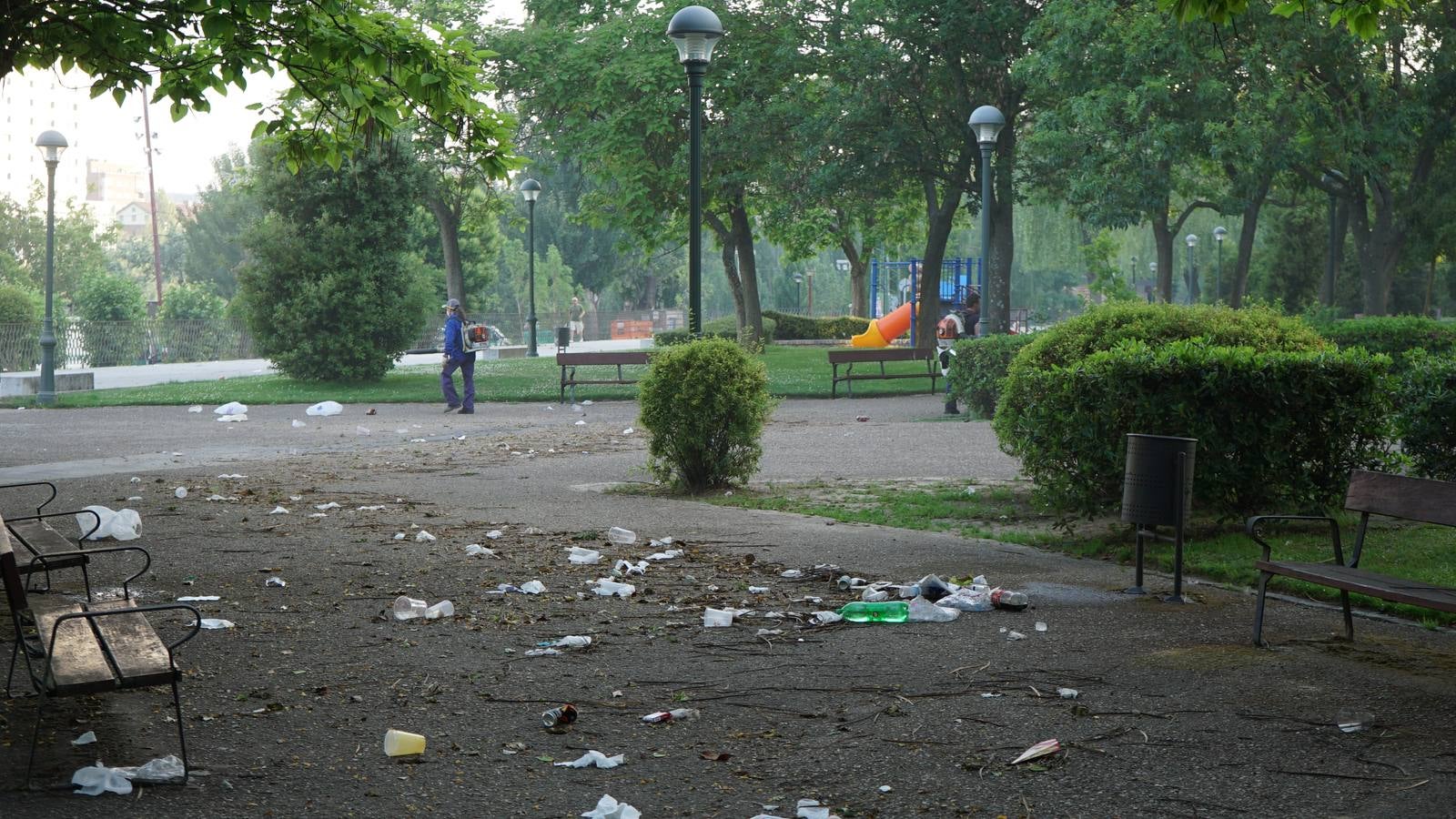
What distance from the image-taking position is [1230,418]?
8891 mm

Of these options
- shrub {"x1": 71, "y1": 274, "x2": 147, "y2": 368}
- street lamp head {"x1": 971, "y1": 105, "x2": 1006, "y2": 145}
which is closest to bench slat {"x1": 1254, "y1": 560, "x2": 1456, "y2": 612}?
street lamp head {"x1": 971, "y1": 105, "x2": 1006, "y2": 145}

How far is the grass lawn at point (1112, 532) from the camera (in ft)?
25.8

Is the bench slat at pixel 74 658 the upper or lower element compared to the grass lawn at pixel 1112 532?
upper

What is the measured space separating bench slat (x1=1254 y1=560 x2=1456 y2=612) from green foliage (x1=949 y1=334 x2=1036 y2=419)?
35.6 feet

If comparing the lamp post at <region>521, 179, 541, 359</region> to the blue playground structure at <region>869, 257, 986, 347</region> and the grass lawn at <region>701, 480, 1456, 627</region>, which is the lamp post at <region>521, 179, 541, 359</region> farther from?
the grass lawn at <region>701, 480, 1456, 627</region>

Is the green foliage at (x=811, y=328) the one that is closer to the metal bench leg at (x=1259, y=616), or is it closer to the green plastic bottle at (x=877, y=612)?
the green plastic bottle at (x=877, y=612)

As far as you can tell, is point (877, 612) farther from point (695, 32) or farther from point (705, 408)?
point (695, 32)

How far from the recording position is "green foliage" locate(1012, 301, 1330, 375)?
33.2 feet

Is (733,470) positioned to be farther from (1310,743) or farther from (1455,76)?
(1455,76)

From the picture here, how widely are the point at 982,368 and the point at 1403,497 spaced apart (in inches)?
472

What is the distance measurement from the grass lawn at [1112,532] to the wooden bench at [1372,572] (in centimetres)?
80

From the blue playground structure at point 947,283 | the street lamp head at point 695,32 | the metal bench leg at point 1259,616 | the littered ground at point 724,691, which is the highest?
the street lamp head at point 695,32

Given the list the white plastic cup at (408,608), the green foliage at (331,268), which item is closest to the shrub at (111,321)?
the green foliage at (331,268)

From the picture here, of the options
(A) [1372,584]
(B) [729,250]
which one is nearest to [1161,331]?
(A) [1372,584]
